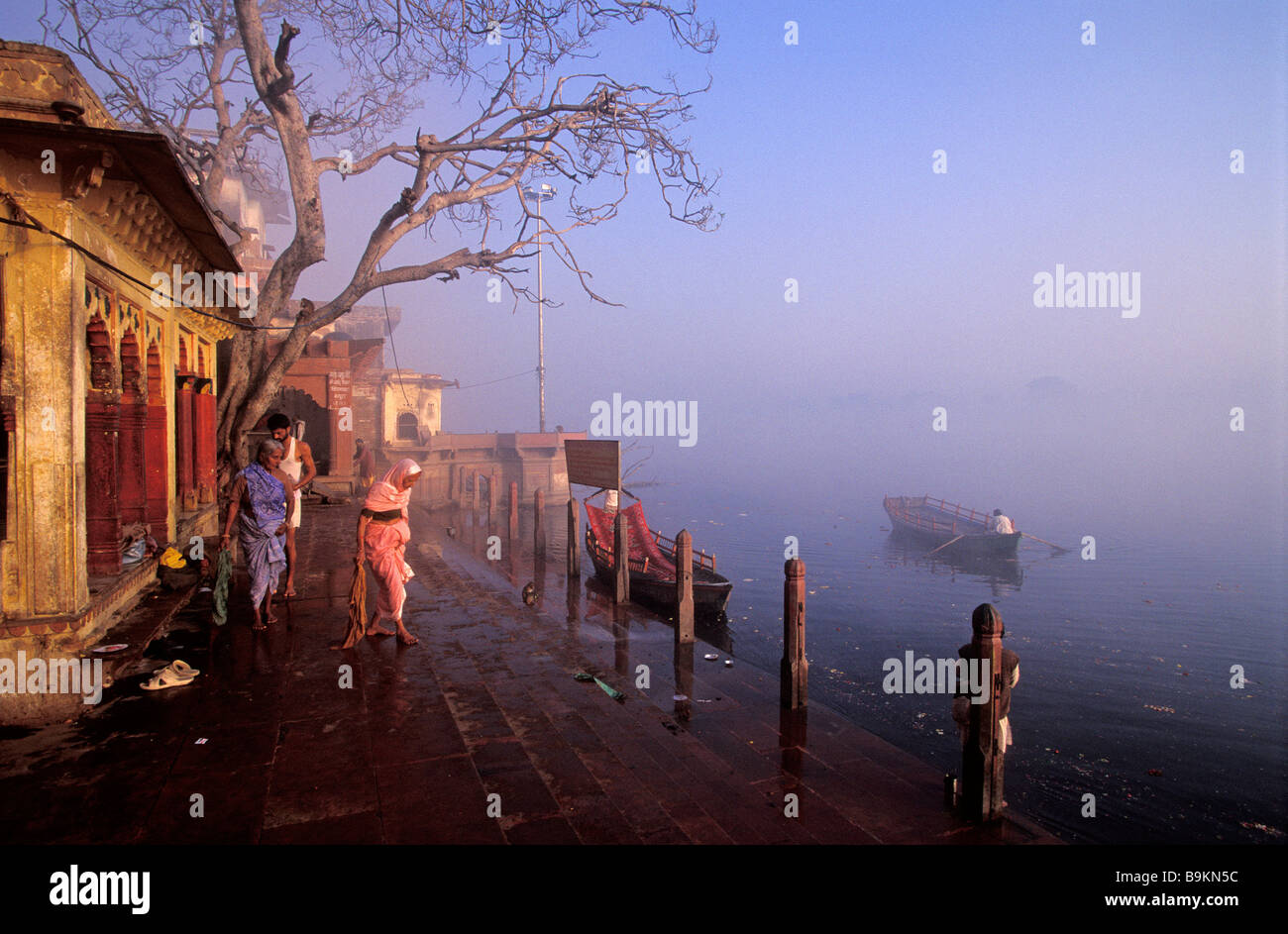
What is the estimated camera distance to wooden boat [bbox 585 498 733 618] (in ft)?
50.9

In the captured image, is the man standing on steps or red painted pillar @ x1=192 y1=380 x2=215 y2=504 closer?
the man standing on steps

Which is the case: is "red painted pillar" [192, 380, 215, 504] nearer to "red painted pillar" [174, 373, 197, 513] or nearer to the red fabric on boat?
"red painted pillar" [174, 373, 197, 513]

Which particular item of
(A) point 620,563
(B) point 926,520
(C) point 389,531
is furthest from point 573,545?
(B) point 926,520

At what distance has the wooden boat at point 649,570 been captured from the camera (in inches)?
610

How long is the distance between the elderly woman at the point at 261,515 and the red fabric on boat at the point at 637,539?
30.8ft

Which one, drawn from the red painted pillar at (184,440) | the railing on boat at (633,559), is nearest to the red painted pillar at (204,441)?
the red painted pillar at (184,440)

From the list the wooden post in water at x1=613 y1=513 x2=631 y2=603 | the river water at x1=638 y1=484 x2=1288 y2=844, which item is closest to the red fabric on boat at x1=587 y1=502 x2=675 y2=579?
the river water at x1=638 y1=484 x2=1288 y2=844

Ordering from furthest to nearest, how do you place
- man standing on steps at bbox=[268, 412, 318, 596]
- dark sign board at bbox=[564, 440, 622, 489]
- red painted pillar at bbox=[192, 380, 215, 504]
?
dark sign board at bbox=[564, 440, 622, 489] < red painted pillar at bbox=[192, 380, 215, 504] < man standing on steps at bbox=[268, 412, 318, 596]

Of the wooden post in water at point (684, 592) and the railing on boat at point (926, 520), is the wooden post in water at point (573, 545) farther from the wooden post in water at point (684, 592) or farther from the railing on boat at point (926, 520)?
the railing on boat at point (926, 520)

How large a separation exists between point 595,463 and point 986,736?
9.05 m

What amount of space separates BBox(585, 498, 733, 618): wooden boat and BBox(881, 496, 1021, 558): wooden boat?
20.4 m
